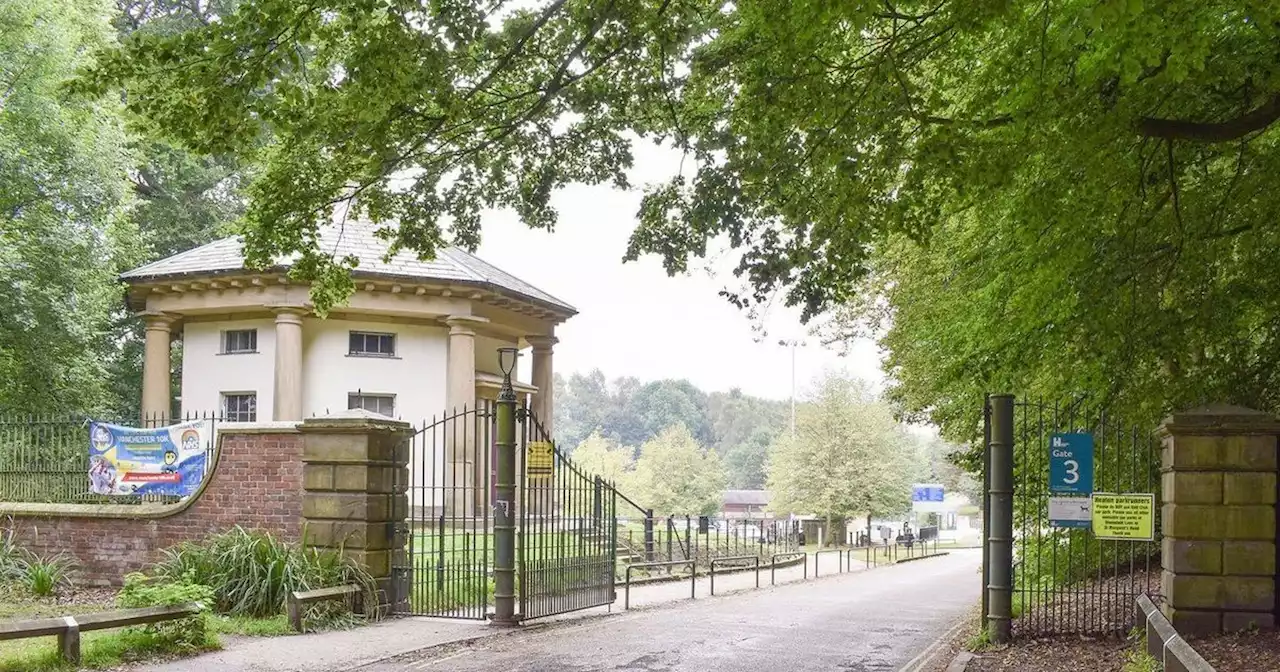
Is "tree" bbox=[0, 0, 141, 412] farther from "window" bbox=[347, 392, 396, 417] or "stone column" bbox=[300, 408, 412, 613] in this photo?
"stone column" bbox=[300, 408, 412, 613]

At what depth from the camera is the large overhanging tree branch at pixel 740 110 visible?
9039mm

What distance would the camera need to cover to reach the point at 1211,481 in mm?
10461

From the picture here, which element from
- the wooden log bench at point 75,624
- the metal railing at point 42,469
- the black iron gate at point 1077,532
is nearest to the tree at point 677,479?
the metal railing at point 42,469

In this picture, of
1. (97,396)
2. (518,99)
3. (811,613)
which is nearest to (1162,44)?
(518,99)

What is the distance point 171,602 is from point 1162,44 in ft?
31.5

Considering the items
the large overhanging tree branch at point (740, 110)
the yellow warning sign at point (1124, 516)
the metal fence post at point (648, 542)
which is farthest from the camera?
the metal fence post at point (648, 542)

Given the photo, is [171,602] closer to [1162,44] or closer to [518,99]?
[518,99]

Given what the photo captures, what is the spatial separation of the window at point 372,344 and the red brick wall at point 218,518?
43.5 ft

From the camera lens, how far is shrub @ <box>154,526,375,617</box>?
13.3m

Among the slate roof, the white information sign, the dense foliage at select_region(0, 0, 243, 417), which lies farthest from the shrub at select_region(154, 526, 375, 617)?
the slate roof

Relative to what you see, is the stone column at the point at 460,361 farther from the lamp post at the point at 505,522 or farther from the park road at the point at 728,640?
the lamp post at the point at 505,522

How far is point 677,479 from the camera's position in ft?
238

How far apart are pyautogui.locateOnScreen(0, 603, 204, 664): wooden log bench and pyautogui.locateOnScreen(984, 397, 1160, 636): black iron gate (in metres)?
7.79

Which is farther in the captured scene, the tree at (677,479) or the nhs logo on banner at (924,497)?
the tree at (677,479)
